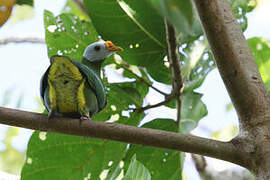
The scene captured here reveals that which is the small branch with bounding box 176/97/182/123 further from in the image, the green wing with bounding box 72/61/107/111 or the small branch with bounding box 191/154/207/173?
the small branch with bounding box 191/154/207/173

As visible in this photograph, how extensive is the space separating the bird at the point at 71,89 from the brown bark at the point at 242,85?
35.4 inches

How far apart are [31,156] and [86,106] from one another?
0.67 m

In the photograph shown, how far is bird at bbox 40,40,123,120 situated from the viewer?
91.3 inches

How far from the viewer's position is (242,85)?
5.97 feet

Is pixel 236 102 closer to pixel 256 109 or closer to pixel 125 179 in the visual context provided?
pixel 256 109

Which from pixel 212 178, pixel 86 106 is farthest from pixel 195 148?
pixel 212 178

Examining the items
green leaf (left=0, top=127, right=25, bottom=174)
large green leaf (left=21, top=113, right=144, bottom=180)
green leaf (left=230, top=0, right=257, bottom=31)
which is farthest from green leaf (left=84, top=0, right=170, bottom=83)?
green leaf (left=0, top=127, right=25, bottom=174)

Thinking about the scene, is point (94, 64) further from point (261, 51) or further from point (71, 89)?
point (261, 51)

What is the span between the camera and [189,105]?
9.20 ft

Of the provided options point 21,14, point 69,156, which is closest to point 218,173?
point 69,156

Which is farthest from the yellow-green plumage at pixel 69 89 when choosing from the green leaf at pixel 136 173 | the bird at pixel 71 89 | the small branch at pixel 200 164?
the small branch at pixel 200 164

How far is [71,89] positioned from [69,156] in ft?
2.08

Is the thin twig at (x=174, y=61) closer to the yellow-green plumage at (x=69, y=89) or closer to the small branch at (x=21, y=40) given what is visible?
the yellow-green plumage at (x=69, y=89)

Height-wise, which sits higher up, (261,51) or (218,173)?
(261,51)
